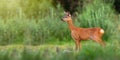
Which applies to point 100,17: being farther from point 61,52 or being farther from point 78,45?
point 61,52

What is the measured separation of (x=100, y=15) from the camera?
7.27 meters

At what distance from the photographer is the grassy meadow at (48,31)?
261 inches

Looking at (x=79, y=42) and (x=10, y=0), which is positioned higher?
(x=10, y=0)

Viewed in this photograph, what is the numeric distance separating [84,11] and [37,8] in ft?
2.32

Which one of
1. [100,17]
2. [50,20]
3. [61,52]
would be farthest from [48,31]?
[100,17]

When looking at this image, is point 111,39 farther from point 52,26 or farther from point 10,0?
point 10,0

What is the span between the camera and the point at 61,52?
6.70 meters

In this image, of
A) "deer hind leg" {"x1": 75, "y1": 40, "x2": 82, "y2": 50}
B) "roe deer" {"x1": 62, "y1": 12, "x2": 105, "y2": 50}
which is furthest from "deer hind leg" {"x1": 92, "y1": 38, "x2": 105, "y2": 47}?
"deer hind leg" {"x1": 75, "y1": 40, "x2": 82, "y2": 50}

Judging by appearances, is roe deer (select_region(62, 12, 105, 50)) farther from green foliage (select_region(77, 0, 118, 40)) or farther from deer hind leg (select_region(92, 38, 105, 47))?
green foliage (select_region(77, 0, 118, 40))

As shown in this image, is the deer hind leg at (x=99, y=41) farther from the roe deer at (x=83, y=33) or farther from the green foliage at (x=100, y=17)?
the green foliage at (x=100, y=17)

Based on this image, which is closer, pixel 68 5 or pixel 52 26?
pixel 52 26

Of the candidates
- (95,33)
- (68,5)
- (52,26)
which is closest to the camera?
(95,33)

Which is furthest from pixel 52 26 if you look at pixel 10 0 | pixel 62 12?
pixel 10 0

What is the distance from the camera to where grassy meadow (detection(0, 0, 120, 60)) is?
6.62 metres
